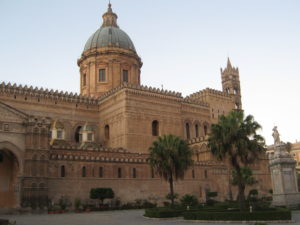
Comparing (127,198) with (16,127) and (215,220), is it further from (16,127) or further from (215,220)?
(215,220)

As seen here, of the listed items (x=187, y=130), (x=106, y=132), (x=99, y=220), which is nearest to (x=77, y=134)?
(x=106, y=132)

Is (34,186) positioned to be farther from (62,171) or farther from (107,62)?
(107,62)

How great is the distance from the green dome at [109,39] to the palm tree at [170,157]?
28.2 m

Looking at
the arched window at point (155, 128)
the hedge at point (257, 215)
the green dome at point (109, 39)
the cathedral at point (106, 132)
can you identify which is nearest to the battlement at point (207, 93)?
the cathedral at point (106, 132)

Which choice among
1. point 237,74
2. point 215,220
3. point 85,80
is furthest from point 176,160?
point 237,74

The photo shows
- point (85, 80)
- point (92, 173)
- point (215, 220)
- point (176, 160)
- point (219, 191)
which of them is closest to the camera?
point (215, 220)

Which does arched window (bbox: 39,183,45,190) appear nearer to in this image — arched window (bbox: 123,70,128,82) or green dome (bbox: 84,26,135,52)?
arched window (bbox: 123,70,128,82)

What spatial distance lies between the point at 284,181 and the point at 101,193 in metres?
15.7

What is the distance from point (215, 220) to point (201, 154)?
27658mm

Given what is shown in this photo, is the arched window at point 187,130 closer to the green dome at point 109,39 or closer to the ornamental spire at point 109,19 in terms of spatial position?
the green dome at point 109,39

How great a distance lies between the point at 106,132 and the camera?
47.9 metres

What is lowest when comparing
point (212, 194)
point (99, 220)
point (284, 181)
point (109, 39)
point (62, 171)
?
point (99, 220)

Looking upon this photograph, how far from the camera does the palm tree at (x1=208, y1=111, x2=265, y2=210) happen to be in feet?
78.2

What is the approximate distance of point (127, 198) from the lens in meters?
36.7
